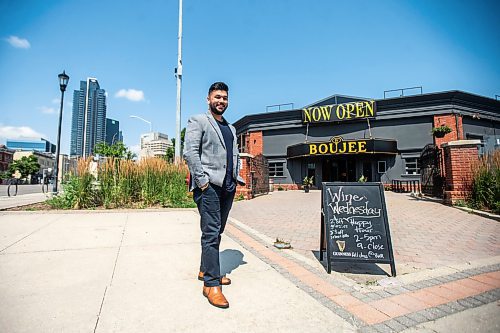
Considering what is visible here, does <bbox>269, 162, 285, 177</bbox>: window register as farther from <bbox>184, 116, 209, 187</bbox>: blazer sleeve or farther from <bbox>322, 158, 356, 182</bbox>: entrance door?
<bbox>184, 116, 209, 187</bbox>: blazer sleeve

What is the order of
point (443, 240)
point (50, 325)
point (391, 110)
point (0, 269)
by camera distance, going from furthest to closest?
point (391, 110), point (443, 240), point (0, 269), point (50, 325)

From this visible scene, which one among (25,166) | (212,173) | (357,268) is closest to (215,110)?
(212,173)

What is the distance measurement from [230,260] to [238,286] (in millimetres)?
835

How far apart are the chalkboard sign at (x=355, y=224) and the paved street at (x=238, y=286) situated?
246 millimetres

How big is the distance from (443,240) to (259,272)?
11.9ft

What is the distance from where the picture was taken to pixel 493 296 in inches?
91.2

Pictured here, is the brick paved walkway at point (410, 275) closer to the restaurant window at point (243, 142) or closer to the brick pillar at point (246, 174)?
the brick pillar at point (246, 174)

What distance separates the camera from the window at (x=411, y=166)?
1767 centimetres

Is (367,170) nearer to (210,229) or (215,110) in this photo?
(215,110)

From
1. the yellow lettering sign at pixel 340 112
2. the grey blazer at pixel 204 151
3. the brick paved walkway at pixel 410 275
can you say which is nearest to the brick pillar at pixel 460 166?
the brick paved walkway at pixel 410 275

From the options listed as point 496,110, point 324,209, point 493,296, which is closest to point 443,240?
point 493,296

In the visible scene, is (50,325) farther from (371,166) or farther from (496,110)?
(496,110)

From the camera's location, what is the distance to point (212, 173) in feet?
7.54

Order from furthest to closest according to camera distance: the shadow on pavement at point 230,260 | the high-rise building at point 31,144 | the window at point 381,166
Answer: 1. the high-rise building at point 31,144
2. the window at point 381,166
3. the shadow on pavement at point 230,260
